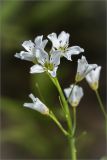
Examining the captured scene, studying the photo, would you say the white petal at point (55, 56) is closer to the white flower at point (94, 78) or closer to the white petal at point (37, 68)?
the white petal at point (37, 68)

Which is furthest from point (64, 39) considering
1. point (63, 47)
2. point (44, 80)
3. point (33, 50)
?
point (44, 80)

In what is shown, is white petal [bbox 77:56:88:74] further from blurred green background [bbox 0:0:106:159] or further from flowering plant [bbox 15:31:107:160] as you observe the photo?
blurred green background [bbox 0:0:106:159]

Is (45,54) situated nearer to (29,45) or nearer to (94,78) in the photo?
(29,45)

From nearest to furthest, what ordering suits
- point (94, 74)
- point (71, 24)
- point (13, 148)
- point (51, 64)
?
1. point (51, 64)
2. point (94, 74)
3. point (13, 148)
4. point (71, 24)

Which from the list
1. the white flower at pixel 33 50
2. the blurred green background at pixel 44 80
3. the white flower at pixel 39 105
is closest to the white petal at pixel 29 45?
the white flower at pixel 33 50

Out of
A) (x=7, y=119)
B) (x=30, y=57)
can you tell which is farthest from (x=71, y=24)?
(x=30, y=57)

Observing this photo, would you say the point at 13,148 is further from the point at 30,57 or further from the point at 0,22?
the point at 30,57
